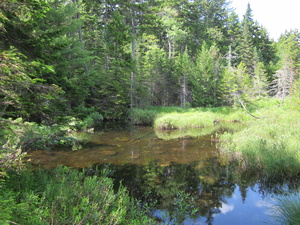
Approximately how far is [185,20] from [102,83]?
24970 mm

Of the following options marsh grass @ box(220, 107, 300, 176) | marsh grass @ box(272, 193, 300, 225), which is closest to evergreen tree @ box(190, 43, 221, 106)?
marsh grass @ box(220, 107, 300, 176)

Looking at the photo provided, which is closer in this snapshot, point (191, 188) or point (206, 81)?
point (191, 188)

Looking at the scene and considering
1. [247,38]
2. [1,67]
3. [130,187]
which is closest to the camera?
[1,67]

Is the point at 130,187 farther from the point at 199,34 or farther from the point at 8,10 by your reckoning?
the point at 199,34

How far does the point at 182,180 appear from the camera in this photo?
22.7 feet

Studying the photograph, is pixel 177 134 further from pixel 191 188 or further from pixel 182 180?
pixel 191 188

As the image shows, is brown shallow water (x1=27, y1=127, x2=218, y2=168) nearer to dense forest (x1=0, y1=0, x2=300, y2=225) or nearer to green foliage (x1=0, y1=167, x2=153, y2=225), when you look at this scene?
dense forest (x1=0, y1=0, x2=300, y2=225)

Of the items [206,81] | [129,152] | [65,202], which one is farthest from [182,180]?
[206,81]

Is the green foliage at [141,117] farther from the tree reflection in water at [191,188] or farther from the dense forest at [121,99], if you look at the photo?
the tree reflection in water at [191,188]

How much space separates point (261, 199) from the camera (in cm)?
569

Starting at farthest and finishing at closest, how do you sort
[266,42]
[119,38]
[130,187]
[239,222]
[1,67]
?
[266,42]
[119,38]
[130,187]
[239,222]
[1,67]

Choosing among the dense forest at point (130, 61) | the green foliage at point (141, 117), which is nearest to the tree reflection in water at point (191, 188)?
the dense forest at point (130, 61)

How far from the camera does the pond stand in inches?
201

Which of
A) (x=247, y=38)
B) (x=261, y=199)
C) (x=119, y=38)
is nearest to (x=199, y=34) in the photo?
(x=247, y=38)
